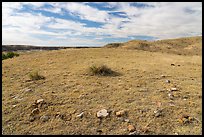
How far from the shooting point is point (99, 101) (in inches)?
194

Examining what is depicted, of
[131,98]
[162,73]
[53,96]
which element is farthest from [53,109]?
[162,73]

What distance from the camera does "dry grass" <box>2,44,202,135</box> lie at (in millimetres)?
4027

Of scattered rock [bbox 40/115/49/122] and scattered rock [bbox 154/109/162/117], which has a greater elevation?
scattered rock [bbox 154/109/162/117]

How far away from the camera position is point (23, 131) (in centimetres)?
396

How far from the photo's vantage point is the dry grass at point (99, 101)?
4027mm

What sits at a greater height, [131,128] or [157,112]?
[157,112]

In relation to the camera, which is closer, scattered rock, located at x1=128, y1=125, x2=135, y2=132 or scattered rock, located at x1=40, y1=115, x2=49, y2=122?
scattered rock, located at x1=128, y1=125, x2=135, y2=132

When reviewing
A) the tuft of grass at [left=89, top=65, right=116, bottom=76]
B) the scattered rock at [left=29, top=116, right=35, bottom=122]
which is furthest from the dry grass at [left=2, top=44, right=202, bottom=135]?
the tuft of grass at [left=89, top=65, right=116, bottom=76]

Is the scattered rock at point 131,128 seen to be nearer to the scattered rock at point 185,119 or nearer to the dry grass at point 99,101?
the dry grass at point 99,101

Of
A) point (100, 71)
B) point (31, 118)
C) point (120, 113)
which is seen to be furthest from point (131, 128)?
point (100, 71)

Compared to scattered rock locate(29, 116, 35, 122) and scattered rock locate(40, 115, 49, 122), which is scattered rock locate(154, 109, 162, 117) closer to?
scattered rock locate(40, 115, 49, 122)

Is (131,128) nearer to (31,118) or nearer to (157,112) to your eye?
(157,112)

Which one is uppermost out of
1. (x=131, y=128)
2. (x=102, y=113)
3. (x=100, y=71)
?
(x=100, y=71)

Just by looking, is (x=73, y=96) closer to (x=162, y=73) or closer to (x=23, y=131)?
(x=23, y=131)
